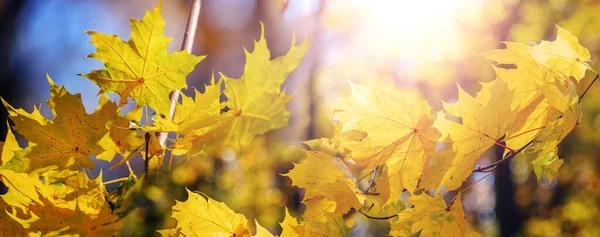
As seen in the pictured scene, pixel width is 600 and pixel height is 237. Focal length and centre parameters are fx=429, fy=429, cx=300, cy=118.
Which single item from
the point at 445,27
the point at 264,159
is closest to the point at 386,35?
the point at 445,27

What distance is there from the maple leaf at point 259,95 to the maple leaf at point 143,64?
6 cm

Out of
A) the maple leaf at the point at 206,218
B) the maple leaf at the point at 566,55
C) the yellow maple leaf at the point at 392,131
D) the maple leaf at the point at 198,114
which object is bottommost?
the maple leaf at the point at 206,218

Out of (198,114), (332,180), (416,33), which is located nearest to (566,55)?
(332,180)

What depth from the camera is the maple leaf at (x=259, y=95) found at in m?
0.36

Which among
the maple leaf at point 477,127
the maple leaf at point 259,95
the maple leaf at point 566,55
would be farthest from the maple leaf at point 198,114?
the maple leaf at point 566,55

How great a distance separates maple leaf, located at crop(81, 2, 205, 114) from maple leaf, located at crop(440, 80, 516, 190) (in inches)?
10.5

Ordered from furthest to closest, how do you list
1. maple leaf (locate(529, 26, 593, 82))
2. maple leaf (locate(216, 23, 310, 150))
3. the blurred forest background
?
the blurred forest background
maple leaf (locate(529, 26, 593, 82))
maple leaf (locate(216, 23, 310, 150))

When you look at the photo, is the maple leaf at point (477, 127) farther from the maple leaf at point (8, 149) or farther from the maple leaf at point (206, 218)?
the maple leaf at point (8, 149)

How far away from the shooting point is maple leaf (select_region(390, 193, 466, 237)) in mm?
505

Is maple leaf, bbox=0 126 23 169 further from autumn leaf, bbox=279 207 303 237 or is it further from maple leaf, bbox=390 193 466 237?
maple leaf, bbox=390 193 466 237

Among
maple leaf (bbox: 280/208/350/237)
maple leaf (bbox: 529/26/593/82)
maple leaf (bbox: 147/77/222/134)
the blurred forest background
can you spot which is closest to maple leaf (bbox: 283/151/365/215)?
maple leaf (bbox: 280/208/350/237)

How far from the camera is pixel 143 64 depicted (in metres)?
0.41

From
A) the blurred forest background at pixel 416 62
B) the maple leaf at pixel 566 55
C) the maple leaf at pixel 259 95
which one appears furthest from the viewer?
the blurred forest background at pixel 416 62

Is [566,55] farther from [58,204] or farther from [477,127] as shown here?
[58,204]
